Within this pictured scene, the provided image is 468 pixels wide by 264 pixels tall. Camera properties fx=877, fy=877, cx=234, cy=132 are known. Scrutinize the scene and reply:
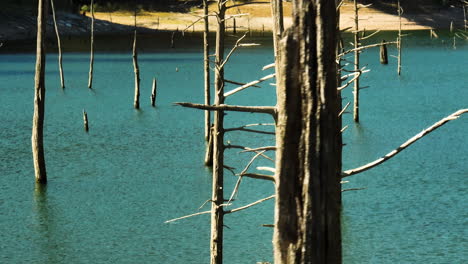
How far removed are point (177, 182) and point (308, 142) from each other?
25308 mm

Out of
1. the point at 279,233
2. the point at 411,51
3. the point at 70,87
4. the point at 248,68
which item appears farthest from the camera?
the point at 411,51

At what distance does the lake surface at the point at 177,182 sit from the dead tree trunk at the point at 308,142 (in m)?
15.1

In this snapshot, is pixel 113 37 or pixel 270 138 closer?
pixel 270 138

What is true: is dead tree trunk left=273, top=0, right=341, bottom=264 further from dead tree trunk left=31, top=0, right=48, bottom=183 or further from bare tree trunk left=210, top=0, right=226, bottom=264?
dead tree trunk left=31, top=0, right=48, bottom=183

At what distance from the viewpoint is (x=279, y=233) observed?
862cm

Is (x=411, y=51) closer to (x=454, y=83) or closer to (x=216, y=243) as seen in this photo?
(x=454, y=83)

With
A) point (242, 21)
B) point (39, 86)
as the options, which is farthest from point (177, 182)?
point (242, 21)

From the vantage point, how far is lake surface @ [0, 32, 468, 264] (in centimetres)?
2484

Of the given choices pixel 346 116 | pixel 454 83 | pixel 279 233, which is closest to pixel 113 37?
pixel 454 83

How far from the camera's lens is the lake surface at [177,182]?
24844 mm

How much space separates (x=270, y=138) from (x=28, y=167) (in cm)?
1226

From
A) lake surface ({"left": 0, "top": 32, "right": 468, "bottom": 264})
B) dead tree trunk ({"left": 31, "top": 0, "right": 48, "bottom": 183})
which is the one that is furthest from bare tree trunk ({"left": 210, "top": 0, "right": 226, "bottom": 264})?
dead tree trunk ({"left": 31, "top": 0, "right": 48, "bottom": 183})

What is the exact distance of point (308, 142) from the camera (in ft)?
27.5

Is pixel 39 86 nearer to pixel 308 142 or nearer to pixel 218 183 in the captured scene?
pixel 218 183
